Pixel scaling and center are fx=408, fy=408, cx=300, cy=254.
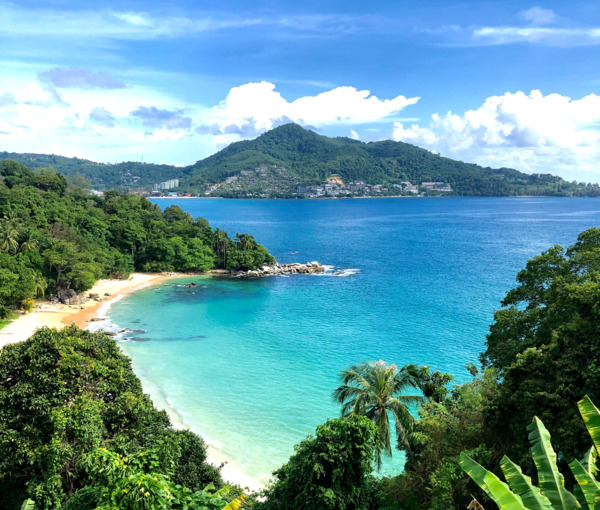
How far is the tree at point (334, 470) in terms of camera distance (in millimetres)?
10828

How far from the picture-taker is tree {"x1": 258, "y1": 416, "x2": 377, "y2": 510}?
10828 millimetres

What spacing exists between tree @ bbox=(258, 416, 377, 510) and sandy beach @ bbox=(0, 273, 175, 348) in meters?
28.8

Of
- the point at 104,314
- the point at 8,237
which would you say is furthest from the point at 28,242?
the point at 104,314

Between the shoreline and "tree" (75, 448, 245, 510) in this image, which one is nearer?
"tree" (75, 448, 245, 510)

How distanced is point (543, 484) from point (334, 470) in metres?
5.48

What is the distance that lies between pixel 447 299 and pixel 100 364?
45.1 meters

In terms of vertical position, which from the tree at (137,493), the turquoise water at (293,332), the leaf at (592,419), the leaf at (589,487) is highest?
the leaf at (592,419)

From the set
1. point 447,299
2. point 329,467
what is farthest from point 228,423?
point 447,299

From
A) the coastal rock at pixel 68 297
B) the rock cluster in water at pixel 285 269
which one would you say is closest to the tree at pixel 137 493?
the coastal rock at pixel 68 297

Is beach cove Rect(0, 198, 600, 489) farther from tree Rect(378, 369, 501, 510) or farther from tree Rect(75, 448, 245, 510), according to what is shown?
tree Rect(75, 448, 245, 510)

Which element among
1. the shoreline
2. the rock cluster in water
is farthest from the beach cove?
the rock cluster in water

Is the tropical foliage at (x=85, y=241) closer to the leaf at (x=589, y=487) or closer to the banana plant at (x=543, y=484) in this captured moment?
the banana plant at (x=543, y=484)

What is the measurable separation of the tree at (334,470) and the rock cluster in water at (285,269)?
56.1 metres

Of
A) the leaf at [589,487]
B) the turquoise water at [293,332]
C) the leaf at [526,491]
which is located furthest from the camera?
the turquoise water at [293,332]
